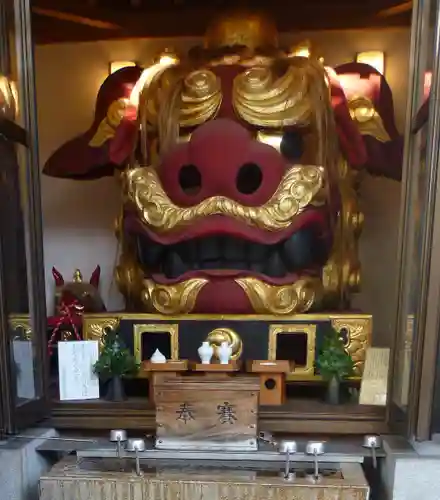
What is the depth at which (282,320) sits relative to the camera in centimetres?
129

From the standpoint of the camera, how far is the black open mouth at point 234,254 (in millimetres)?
1338

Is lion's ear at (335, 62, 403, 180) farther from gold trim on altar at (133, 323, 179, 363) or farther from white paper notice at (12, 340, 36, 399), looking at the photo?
white paper notice at (12, 340, 36, 399)

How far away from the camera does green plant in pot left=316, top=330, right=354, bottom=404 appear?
1220 millimetres

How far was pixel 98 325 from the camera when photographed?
134 centimetres

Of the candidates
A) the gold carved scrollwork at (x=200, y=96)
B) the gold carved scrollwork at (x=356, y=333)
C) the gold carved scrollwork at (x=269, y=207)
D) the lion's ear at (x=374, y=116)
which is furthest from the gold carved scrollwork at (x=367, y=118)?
the gold carved scrollwork at (x=356, y=333)

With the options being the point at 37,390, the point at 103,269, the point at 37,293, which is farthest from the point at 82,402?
the point at 103,269

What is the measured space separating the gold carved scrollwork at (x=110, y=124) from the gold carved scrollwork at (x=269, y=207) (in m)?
0.31

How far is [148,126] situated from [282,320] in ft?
1.96

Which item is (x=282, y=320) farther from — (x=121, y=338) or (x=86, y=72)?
(x=86, y=72)

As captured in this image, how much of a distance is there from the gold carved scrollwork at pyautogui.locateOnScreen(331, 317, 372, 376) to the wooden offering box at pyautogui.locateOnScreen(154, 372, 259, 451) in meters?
0.34

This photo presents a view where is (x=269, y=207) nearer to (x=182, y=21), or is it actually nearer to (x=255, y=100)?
(x=255, y=100)

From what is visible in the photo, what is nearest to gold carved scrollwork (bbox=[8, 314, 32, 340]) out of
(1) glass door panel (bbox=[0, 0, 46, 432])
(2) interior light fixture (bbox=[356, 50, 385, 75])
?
(1) glass door panel (bbox=[0, 0, 46, 432])

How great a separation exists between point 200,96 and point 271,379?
27.4 inches

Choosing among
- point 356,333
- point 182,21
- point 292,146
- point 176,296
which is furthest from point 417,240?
point 182,21
